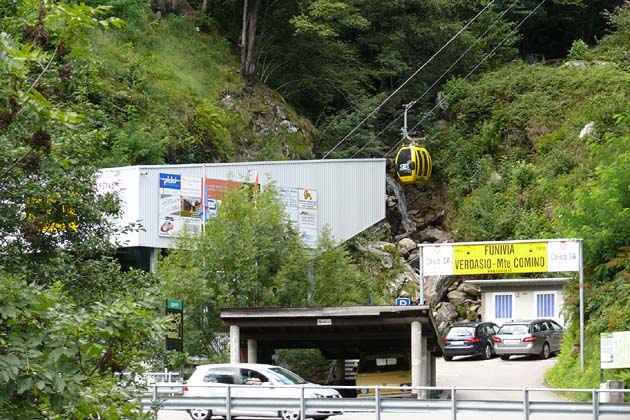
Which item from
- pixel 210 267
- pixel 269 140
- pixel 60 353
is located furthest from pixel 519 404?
pixel 269 140

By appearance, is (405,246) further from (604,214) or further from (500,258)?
(604,214)

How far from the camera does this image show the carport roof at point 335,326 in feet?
102

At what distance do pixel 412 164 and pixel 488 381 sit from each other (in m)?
12.3

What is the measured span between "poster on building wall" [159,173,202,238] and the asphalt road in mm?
11078

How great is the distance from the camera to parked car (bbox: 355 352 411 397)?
32344mm

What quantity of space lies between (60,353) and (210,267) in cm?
2792

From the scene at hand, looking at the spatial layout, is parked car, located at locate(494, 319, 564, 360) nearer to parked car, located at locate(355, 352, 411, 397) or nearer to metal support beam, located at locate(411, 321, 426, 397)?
parked car, located at locate(355, 352, 411, 397)

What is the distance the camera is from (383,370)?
32875mm

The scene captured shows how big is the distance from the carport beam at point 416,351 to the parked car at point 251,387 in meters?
4.54

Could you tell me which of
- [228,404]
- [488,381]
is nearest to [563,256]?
[488,381]

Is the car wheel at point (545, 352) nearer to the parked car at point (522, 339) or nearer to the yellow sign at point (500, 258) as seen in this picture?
the parked car at point (522, 339)

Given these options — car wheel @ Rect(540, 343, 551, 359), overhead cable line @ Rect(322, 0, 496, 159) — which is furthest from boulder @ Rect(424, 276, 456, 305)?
overhead cable line @ Rect(322, 0, 496, 159)

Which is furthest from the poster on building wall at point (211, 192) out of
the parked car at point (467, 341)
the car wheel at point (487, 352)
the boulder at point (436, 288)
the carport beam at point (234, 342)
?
the carport beam at point (234, 342)

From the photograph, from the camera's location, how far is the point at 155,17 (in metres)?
69.6
